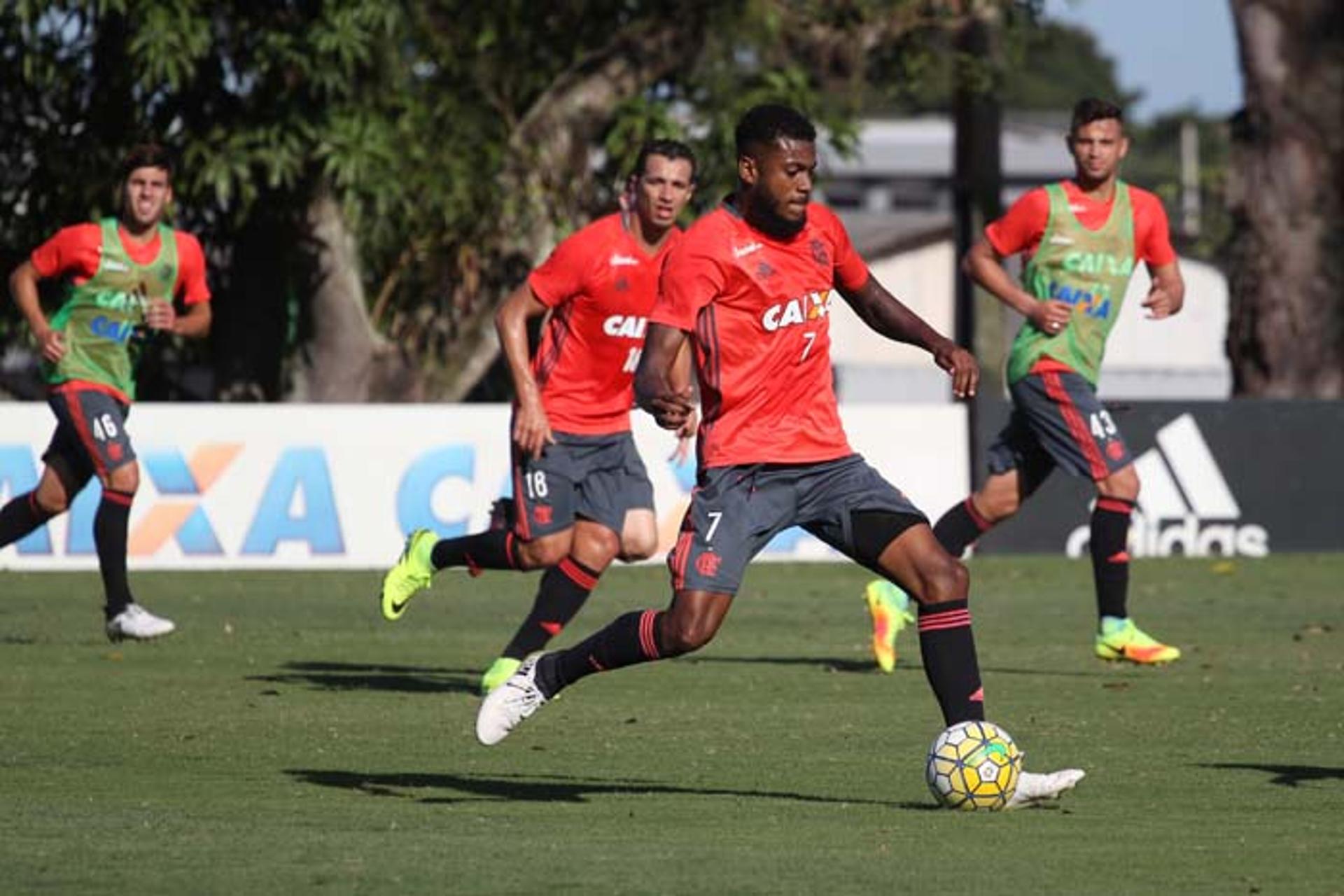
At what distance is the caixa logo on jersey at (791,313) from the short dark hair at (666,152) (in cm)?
252

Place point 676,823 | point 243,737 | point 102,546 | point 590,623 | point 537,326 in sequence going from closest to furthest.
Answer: point 676,823 < point 243,737 < point 102,546 < point 590,623 < point 537,326

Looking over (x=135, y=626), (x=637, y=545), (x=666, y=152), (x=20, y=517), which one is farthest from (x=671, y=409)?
(x=20, y=517)

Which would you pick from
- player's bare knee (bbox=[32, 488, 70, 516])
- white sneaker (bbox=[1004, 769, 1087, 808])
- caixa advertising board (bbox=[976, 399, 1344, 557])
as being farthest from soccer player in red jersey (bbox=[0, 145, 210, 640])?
caixa advertising board (bbox=[976, 399, 1344, 557])

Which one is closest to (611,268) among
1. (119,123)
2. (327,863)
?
(327,863)

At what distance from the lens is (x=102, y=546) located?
13.8m

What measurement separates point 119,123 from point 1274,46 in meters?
10.7

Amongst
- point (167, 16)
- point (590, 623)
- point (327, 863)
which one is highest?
point (167, 16)

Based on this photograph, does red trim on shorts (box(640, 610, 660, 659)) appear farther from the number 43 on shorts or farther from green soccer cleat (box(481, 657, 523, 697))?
the number 43 on shorts

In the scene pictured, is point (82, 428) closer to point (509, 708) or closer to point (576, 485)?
point (576, 485)

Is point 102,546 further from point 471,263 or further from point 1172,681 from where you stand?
point 471,263

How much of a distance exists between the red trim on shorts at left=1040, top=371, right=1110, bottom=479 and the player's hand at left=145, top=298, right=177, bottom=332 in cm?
401

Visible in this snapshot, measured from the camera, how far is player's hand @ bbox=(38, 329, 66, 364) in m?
13.4

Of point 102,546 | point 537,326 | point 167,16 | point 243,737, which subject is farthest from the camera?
point 537,326

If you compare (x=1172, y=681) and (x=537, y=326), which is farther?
(x=537, y=326)
